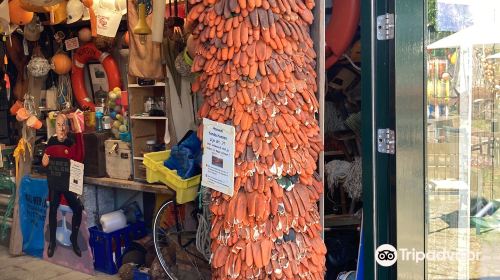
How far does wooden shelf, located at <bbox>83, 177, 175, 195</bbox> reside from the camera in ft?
13.4

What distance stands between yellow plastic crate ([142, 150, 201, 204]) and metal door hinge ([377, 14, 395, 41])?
1.59 metres

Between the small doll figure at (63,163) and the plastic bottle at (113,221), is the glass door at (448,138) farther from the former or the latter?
the small doll figure at (63,163)

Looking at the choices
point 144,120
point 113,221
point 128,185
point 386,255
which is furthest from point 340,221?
point 113,221

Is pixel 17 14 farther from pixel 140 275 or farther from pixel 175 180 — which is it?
pixel 140 275

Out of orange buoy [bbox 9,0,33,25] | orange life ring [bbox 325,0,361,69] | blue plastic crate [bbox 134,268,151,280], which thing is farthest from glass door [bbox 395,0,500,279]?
orange buoy [bbox 9,0,33,25]

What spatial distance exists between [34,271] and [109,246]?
0.84m

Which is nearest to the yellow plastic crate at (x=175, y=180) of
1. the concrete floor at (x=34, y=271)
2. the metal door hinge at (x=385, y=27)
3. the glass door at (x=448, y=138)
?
the concrete floor at (x=34, y=271)

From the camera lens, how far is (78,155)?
14.9 feet

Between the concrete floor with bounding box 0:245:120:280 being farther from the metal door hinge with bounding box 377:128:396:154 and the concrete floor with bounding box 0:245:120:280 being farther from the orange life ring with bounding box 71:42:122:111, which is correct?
the metal door hinge with bounding box 377:128:396:154

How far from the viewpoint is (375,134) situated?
2479mm

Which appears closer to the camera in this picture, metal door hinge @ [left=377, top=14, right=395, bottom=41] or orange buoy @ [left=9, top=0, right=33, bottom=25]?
metal door hinge @ [left=377, top=14, right=395, bottom=41]

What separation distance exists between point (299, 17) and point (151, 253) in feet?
8.92

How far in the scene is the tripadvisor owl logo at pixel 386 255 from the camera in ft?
8.16

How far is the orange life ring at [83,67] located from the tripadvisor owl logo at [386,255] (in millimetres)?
3057
